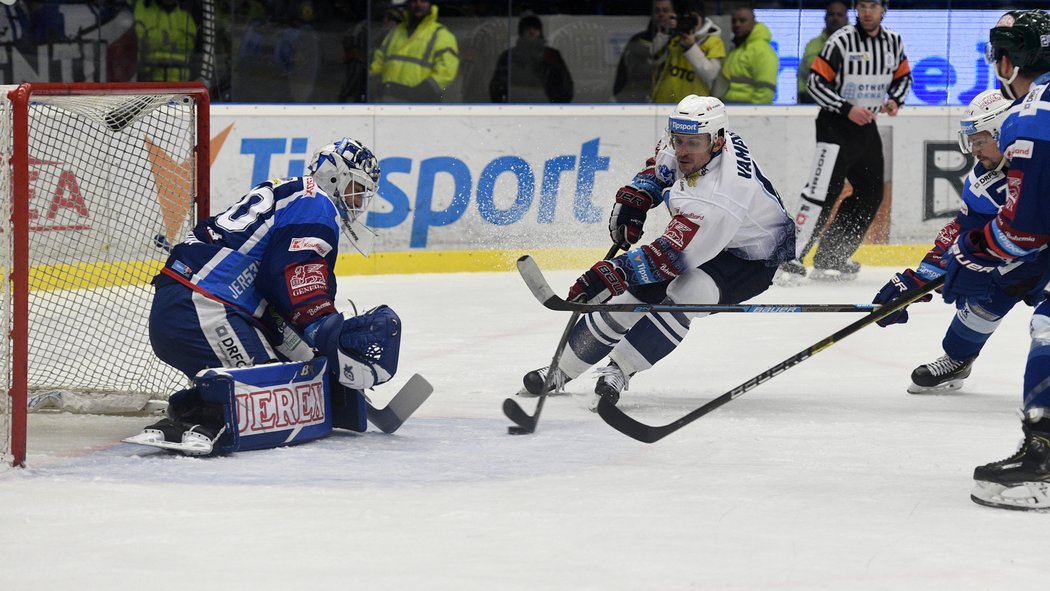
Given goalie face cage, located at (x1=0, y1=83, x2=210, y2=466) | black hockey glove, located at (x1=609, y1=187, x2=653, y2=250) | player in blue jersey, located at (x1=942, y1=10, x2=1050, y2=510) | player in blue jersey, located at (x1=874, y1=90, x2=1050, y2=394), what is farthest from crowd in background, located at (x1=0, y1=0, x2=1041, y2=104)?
player in blue jersey, located at (x1=942, y1=10, x2=1050, y2=510)

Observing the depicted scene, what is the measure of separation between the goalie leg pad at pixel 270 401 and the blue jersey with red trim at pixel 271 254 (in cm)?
13

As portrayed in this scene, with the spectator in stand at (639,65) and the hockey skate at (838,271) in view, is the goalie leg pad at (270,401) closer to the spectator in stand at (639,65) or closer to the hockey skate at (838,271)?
the hockey skate at (838,271)

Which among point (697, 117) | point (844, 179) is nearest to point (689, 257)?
point (697, 117)

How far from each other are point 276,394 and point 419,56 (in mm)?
4138

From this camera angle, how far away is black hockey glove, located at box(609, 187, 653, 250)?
4219mm

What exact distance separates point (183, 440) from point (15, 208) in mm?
605

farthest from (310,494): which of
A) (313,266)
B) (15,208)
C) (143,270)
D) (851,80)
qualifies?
(851,80)

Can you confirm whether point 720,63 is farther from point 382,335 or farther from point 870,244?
point 382,335

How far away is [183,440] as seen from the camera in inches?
128

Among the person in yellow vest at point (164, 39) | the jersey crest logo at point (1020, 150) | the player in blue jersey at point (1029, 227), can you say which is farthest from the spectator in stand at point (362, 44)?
the jersey crest logo at point (1020, 150)

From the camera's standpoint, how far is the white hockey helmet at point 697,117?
388 centimetres

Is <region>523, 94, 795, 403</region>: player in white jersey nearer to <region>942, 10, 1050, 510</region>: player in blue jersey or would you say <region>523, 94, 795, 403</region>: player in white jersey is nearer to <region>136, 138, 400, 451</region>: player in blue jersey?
<region>136, 138, 400, 451</region>: player in blue jersey

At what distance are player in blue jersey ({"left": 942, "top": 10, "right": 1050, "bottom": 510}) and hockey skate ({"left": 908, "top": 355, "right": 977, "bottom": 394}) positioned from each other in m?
1.44

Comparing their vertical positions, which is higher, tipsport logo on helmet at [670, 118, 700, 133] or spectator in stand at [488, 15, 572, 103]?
spectator in stand at [488, 15, 572, 103]
